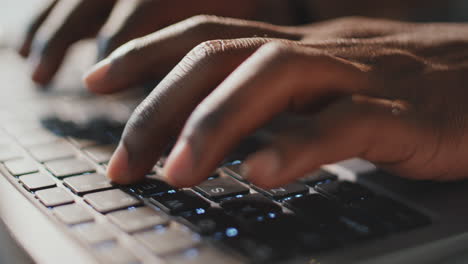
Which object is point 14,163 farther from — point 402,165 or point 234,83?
point 402,165

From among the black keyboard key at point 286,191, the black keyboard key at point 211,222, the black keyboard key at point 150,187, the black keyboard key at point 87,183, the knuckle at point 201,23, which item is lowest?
the black keyboard key at point 87,183

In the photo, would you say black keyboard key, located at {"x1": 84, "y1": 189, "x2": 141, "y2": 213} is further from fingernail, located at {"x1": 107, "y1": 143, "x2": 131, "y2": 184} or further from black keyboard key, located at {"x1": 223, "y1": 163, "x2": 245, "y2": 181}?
black keyboard key, located at {"x1": 223, "y1": 163, "x2": 245, "y2": 181}

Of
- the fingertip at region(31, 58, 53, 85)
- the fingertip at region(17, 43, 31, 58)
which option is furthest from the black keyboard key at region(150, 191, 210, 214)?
the fingertip at region(17, 43, 31, 58)

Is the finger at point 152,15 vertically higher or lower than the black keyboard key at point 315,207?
higher

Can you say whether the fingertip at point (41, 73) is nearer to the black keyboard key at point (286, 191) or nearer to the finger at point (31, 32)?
the finger at point (31, 32)

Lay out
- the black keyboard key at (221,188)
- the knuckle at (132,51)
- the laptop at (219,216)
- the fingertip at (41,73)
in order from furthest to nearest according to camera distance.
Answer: the fingertip at (41,73), the knuckle at (132,51), the black keyboard key at (221,188), the laptop at (219,216)

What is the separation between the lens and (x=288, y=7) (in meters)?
1.17

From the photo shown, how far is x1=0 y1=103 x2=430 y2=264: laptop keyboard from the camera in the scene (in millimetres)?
379

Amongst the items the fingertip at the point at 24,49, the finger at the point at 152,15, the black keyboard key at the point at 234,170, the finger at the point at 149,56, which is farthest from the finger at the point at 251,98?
the fingertip at the point at 24,49

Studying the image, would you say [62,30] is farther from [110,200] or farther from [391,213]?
[391,213]

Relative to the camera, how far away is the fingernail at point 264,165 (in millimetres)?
398

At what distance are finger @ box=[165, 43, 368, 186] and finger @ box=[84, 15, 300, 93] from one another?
214 mm

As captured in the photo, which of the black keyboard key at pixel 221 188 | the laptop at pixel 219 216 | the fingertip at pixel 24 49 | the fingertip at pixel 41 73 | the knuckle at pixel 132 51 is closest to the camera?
the laptop at pixel 219 216

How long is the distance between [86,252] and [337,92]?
0.28m
